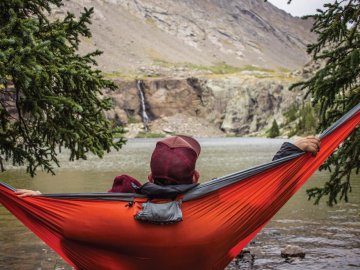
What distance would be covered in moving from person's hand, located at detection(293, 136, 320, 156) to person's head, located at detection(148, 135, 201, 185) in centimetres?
99

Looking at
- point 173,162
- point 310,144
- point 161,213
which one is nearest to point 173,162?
point 173,162

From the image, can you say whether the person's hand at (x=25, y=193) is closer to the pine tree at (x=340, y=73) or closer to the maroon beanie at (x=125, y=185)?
the maroon beanie at (x=125, y=185)

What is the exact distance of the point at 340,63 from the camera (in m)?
8.59

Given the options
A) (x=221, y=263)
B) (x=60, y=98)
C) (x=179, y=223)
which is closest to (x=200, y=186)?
(x=179, y=223)

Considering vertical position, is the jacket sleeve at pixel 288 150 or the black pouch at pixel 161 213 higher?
the jacket sleeve at pixel 288 150

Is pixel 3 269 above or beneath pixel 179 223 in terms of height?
beneath

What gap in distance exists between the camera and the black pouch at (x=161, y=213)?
151 inches

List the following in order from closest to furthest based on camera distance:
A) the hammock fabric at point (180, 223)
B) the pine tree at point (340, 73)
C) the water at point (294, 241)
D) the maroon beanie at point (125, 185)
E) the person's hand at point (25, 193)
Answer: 1. the hammock fabric at point (180, 223)
2. the maroon beanie at point (125, 185)
3. the person's hand at point (25, 193)
4. the pine tree at point (340, 73)
5. the water at point (294, 241)

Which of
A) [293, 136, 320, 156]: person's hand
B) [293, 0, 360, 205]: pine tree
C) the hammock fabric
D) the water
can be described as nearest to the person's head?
the hammock fabric

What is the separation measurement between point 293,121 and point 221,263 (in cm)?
16945

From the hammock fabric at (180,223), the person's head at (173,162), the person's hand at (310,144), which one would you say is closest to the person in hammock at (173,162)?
the person's head at (173,162)

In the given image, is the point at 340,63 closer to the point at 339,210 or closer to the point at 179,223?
the point at 179,223

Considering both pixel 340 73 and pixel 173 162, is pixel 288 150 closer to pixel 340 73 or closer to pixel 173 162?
pixel 173 162

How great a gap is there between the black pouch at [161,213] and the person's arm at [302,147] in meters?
1.08
